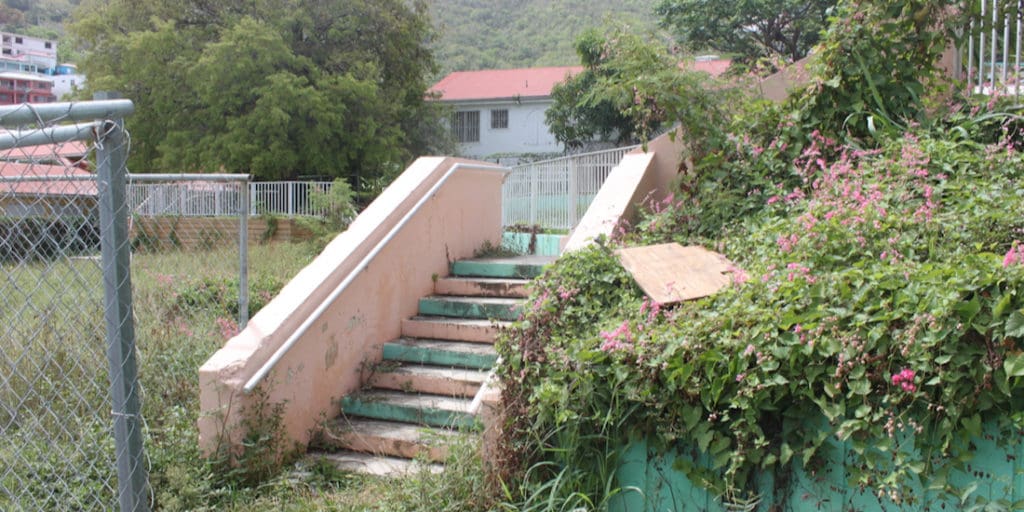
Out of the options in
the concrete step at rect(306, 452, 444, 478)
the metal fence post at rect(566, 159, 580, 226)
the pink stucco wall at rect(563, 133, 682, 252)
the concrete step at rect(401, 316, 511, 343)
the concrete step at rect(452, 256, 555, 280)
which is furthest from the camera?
the metal fence post at rect(566, 159, 580, 226)

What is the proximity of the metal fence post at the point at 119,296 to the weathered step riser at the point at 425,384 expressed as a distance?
246 centimetres

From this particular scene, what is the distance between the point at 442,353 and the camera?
18.1 feet

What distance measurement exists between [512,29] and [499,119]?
26.6 m

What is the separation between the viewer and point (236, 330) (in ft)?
19.8

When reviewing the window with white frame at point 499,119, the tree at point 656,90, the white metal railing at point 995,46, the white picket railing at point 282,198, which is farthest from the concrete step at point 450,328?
the window with white frame at point 499,119

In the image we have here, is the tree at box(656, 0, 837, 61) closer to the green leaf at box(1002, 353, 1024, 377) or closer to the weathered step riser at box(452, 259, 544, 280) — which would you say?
the weathered step riser at box(452, 259, 544, 280)

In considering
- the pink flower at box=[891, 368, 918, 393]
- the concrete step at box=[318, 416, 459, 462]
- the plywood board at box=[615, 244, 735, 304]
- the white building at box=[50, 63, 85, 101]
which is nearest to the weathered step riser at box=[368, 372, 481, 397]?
the concrete step at box=[318, 416, 459, 462]

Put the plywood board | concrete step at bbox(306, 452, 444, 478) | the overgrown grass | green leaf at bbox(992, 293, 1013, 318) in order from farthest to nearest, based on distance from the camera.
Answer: concrete step at bbox(306, 452, 444, 478) < the plywood board < the overgrown grass < green leaf at bbox(992, 293, 1013, 318)

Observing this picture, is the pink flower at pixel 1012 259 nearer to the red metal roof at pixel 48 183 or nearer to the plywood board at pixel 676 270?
the plywood board at pixel 676 270

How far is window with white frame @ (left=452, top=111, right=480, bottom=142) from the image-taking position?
36.9 m

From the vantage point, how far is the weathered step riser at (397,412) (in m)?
4.95

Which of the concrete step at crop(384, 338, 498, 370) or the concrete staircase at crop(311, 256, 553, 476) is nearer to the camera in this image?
the concrete staircase at crop(311, 256, 553, 476)

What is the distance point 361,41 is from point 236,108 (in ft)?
15.9

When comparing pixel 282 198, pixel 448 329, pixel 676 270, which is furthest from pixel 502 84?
pixel 676 270
